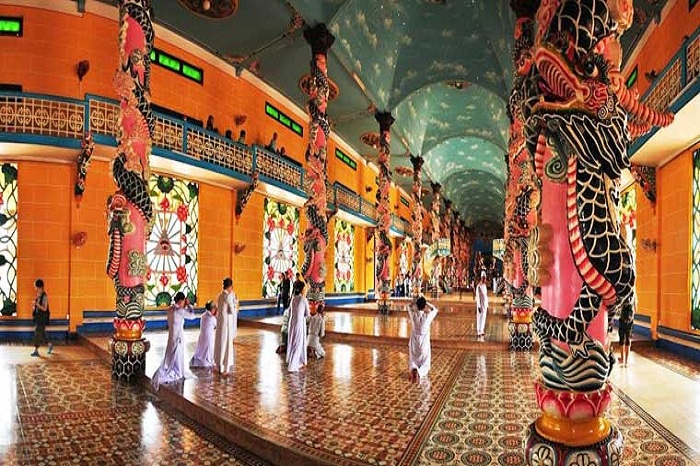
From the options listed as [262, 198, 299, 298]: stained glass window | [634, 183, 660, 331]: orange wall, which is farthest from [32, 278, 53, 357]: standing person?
[634, 183, 660, 331]: orange wall

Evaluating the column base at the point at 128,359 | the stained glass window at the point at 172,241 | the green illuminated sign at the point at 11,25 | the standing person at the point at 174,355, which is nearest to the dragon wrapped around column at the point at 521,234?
the standing person at the point at 174,355

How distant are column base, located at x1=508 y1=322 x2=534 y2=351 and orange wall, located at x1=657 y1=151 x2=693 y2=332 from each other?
318cm

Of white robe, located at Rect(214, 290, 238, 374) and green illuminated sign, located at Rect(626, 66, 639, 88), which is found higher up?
→ green illuminated sign, located at Rect(626, 66, 639, 88)

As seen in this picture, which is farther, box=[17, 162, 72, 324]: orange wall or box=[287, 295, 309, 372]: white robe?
box=[17, 162, 72, 324]: orange wall

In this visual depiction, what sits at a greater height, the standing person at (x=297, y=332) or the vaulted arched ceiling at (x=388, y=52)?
the vaulted arched ceiling at (x=388, y=52)

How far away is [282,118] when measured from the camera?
18.3m

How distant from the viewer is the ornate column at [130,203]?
25.0ft

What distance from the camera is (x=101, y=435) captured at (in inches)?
200

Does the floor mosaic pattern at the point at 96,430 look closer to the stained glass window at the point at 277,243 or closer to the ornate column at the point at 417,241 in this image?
the stained glass window at the point at 277,243

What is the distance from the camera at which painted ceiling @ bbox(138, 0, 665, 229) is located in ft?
43.1

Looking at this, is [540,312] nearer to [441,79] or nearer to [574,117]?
[574,117]

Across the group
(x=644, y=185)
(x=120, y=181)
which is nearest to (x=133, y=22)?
(x=120, y=181)

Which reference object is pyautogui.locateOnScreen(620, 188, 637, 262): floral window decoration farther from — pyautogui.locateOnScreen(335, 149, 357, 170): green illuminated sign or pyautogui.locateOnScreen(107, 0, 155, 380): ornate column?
pyautogui.locateOnScreen(335, 149, 357, 170): green illuminated sign

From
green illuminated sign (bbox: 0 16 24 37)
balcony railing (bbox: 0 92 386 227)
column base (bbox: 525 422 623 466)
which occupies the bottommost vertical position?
column base (bbox: 525 422 623 466)
